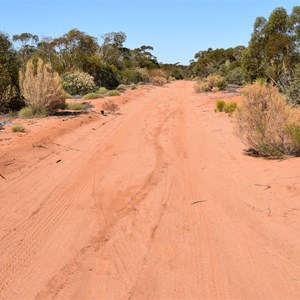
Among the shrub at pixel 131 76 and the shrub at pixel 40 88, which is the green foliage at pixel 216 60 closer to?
the shrub at pixel 131 76

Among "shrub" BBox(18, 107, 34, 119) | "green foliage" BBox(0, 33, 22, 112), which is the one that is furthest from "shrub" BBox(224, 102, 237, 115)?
"green foliage" BBox(0, 33, 22, 112)

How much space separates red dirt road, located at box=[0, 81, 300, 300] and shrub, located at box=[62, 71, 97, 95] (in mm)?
18318

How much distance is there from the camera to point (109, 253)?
4633 millimetres

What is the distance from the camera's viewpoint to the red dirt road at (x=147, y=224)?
400 centimetres

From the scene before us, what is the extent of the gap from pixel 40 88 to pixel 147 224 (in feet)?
39.8

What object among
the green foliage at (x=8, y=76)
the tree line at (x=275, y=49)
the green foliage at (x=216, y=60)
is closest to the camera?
the green foliage at (x=8, y=76)

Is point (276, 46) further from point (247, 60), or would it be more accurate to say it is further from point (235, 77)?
point (235, 77)

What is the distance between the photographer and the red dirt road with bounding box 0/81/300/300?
13.1ft

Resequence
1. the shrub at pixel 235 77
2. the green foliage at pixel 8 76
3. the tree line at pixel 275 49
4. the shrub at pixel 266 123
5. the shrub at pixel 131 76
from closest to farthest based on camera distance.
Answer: the shrub at pixel 266 123
the green foliage at pixel 8 76
the tree line at pixel 275 49
the shrub at pixel 235 77
the shrub at pixel 131 76

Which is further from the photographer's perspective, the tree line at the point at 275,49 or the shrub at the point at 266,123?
the tree line at the point at 275,49

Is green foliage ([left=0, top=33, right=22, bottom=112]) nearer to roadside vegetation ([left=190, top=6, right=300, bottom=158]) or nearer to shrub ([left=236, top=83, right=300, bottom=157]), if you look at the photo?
roadside vegetation ([left=190, top=6, right=300, bottom=158])

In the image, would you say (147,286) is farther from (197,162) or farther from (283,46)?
(283,46)

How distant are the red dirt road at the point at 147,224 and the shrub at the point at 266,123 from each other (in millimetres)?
480

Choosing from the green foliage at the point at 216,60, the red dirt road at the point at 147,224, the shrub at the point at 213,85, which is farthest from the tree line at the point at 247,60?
the green foliage at the point at 216,60
